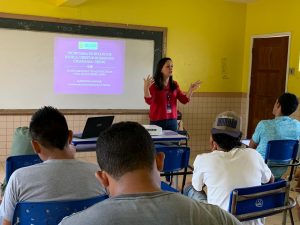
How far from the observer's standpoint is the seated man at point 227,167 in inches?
85.4

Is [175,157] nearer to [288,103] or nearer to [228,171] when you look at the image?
[228,171]

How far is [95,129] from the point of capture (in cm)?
374

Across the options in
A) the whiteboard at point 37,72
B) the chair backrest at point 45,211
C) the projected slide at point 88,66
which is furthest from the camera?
the projected slide at point 88,66

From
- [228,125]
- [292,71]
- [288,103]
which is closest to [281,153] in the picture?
[288,103]

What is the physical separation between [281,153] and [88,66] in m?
3.27

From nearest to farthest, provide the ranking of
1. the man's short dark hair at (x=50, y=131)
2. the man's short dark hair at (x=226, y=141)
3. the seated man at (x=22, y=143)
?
the man's short dark hair at (x=50, y=131) < the man's short dark hair at (x=226, y=141) < the seated man at (x=22, y=143)

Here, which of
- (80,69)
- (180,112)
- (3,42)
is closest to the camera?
Result: (3,42)

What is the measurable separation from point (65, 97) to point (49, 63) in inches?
21.7

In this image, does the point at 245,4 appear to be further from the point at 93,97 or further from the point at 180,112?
the point at 93,97

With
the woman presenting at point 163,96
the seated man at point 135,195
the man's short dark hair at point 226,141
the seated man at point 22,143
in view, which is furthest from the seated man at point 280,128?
the seated man at point 135,195

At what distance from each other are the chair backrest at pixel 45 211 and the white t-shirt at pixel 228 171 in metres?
0.85

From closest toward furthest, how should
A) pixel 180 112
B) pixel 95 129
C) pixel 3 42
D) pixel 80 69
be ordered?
1. pixel 95 129
2. pixel 3 42
3. pixel 80 69
4. pixel 180 112

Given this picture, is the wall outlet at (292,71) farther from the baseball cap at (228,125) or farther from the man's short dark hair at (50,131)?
the man's short dark hair at (50,131)

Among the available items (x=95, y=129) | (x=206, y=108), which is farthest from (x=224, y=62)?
(x=95, y=129)
